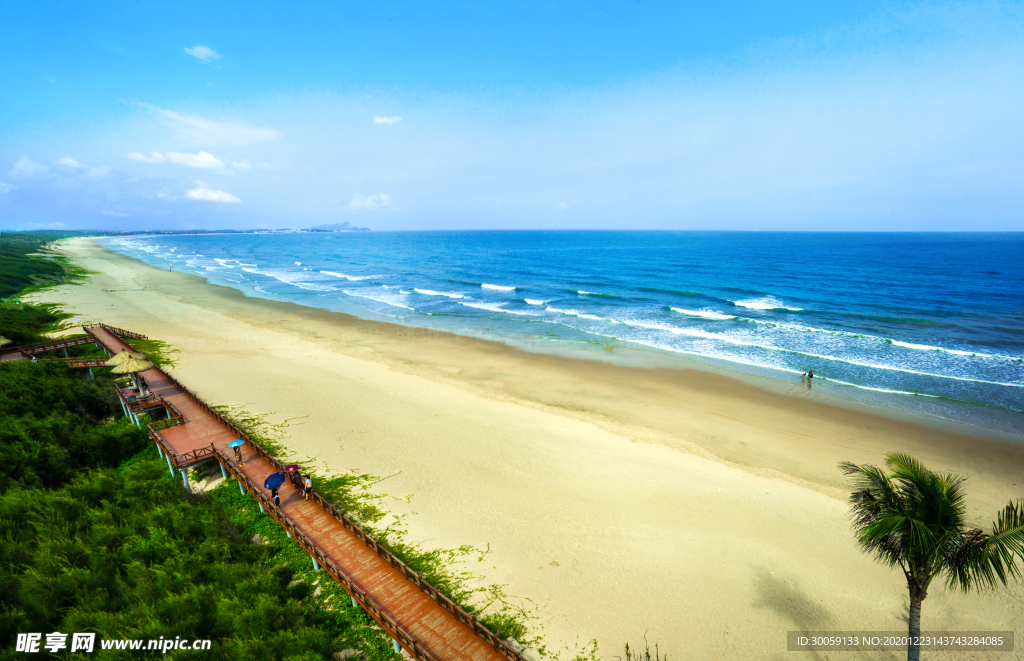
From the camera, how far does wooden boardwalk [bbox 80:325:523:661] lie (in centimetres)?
1070

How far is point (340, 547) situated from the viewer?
13.8 meters

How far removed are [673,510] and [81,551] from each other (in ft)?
62.1

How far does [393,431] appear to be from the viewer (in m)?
22.5

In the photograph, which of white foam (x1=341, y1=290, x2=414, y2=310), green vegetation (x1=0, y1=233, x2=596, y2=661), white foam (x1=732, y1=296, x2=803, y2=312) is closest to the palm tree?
green vegetation (x1=0, y1=233, x2=596, y2=661)

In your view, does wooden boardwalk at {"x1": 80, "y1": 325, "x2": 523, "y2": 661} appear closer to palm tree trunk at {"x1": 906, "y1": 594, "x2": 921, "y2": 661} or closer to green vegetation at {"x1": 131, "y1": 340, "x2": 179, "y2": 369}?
palm tree trunk at {"x1": 906, "y1": 594, "x2": 921, "y2": 661}

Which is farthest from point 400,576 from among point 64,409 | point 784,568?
point 64,409

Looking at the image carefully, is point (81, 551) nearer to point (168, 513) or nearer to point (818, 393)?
point (168, 513)

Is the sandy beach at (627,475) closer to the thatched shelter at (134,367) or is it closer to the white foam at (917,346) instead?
the thatched shelter at (134,367)

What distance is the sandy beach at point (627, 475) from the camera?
12.6 meters

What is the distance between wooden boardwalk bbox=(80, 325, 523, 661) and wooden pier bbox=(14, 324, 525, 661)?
2 centimetres

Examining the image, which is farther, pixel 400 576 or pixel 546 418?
pixel 546 418

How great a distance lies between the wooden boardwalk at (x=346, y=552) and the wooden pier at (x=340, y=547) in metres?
0.02

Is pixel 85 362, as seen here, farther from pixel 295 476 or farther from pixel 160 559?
pixel 160 559

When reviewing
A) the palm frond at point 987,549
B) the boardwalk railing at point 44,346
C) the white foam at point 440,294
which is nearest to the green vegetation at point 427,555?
the palm frond at point 987,549
